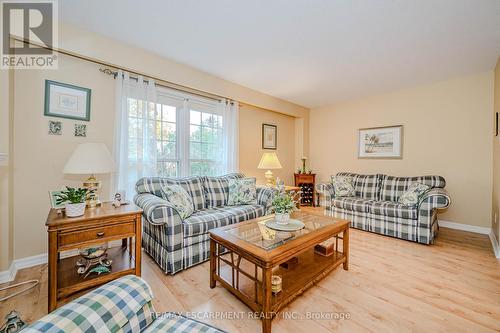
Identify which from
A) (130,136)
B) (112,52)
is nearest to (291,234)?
(130,136)

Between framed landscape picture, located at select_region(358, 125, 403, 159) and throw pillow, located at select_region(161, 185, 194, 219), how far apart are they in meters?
3.79

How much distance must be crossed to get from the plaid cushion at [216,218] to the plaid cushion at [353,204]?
5.00 ft

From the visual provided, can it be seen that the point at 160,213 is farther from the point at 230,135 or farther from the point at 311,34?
the point at 311,34

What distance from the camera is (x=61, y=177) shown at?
7.66ft

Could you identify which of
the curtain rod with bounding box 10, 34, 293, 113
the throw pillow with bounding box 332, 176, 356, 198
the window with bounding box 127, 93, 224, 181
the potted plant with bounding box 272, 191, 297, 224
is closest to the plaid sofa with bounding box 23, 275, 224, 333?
the potted plant with bounding box 272, 191, 297, 224

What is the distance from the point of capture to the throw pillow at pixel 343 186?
3.87 m

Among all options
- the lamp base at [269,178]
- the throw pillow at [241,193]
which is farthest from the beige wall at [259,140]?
the throw pillow at [241,193]

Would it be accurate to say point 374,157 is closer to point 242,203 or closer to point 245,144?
point 245,144

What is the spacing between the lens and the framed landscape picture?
4.09 m

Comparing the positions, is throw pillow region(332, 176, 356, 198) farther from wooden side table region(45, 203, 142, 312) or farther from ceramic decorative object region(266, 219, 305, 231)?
wooden side table region(45, 203, 142, 312)

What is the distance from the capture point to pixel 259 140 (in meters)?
4.55

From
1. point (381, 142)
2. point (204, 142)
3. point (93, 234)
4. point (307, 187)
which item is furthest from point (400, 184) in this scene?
point (93, 234)

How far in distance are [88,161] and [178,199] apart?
906 mm

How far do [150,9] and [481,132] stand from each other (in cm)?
478
